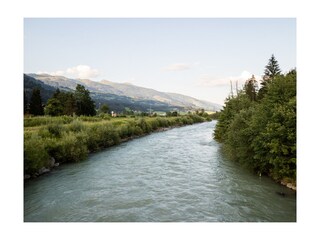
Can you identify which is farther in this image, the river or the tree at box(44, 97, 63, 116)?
the tree at box(44, 97, 63, 116)

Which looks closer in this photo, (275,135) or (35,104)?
(275,135)

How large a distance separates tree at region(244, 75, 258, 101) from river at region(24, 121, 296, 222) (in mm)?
26578

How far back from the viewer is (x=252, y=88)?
41938mm

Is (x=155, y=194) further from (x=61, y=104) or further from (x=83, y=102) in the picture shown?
(x=83, y=102)

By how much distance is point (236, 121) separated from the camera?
15.2 meters

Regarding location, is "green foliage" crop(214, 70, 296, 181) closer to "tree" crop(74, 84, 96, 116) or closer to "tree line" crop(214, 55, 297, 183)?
"tree line" crop(214, 55, 297, 183)

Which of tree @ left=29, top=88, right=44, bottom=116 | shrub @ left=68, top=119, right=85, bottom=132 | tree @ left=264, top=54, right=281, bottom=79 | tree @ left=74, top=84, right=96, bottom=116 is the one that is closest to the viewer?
shrub @ left=68, top=119, right=85, bottom=132

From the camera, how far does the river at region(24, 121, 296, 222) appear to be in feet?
27.4

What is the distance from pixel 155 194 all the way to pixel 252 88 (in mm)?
35931

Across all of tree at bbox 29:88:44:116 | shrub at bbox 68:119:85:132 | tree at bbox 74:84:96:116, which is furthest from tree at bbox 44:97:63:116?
shrub at bbox 68:119:85:132

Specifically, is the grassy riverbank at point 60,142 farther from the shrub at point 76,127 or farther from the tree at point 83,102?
the tree at point 83,102

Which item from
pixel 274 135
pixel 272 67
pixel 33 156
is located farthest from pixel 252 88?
pixel 33 156
